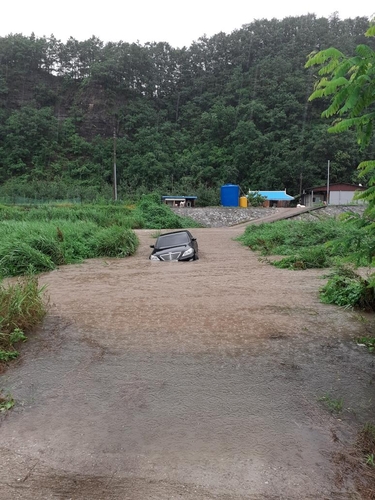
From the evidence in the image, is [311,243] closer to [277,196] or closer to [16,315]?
[16,315]

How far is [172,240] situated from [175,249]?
0.92 m

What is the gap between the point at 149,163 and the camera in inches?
2589

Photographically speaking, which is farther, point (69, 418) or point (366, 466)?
point (69, 418)

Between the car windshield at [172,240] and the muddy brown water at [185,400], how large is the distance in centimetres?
690

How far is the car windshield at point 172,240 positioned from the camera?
49.4 ft

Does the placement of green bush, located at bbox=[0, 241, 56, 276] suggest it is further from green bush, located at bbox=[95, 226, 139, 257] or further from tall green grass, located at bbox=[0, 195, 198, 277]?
green bush, located at bbox=[95, 226, 139, 257]

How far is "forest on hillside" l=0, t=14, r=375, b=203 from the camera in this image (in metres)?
61.2

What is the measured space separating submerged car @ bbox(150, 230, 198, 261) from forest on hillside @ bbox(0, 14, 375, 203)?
3521 cm

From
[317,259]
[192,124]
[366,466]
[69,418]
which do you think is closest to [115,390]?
[69,418]

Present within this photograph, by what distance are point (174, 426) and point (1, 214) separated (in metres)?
27.2

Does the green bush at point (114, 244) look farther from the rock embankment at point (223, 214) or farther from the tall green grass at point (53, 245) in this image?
the rock embankment at point (223, 214)

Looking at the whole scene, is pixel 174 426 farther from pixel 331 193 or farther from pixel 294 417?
pixel 331 193

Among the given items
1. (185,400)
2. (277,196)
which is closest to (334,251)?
(185,400)

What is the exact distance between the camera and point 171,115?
276 ft
